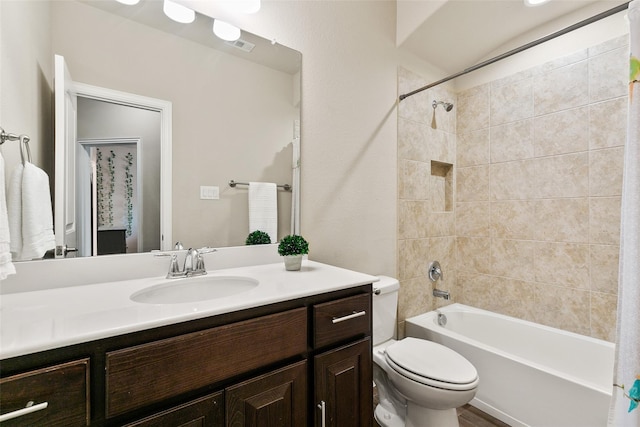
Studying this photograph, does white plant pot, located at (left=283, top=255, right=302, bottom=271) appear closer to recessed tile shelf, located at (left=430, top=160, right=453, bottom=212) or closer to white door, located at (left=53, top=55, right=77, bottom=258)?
white door, located at (left=53, top=55, right=77, bottom=258)

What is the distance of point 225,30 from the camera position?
133 centimetres

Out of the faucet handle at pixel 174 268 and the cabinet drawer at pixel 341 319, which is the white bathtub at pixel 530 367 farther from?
the faucet handle at pixel 174 268

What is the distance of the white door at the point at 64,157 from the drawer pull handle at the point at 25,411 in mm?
617

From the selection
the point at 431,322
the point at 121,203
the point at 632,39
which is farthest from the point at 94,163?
the point at 431,322

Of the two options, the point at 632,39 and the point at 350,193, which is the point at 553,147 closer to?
the point at 632,39

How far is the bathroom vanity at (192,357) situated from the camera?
585mm

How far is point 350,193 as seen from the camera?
1793 millimetres

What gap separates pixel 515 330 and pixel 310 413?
1853mm

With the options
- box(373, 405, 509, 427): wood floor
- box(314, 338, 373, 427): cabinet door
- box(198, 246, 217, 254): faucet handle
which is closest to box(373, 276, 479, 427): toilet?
box(373, 405, 509, 427): wood floor

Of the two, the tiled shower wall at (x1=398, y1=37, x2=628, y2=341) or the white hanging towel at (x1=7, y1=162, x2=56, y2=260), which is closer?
the white hanging towel at (x1=7, y1=162, x2=56, y2=260)

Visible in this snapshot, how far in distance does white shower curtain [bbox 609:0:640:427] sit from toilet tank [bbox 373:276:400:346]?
943 millimetres

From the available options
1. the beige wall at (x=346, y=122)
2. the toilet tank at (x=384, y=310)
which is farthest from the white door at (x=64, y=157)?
the toilet tank at (x=384, y=310)

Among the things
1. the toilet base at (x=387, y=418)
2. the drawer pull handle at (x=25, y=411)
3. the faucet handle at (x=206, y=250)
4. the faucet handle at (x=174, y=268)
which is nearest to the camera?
the drawer pull handle at (x=25, y=411)

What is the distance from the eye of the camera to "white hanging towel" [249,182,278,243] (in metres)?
1.41
